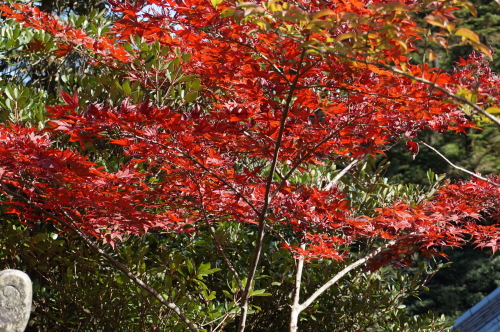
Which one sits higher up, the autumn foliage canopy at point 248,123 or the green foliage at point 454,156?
the autumn foliage canopy at point 248,123

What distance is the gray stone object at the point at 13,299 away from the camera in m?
1.88

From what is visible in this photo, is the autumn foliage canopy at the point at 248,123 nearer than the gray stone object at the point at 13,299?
No

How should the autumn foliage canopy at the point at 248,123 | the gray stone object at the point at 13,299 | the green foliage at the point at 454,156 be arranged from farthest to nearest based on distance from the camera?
the green foliage at the point at 454,156 → the autumn foliage canopy at the point at 248,123 → the gray stone object at the point at 13,299

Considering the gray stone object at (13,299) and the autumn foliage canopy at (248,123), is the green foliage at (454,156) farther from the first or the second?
the gray stone object at (13,299)

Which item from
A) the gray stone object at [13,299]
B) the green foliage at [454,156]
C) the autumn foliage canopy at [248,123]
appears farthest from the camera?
the green foliage at [454,156]

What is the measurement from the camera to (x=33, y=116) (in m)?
3.53

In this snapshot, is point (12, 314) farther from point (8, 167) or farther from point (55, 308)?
point (55, 308)

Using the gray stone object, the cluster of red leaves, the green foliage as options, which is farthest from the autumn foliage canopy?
the green foliage

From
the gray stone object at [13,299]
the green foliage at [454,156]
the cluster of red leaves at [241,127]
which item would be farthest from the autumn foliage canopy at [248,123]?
the green foliage at [454,156]

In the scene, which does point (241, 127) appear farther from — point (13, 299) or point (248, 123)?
point (13, 299)

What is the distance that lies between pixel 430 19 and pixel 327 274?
9.67ft

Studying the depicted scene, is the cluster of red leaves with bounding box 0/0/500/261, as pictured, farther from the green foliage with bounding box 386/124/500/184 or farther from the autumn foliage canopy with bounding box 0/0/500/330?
the green foliage with bounding box 386/124/500/184

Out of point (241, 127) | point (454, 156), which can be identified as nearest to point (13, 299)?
point (241, 127)

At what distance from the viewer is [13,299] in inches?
74.8
